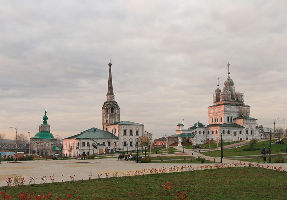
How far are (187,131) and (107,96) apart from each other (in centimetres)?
3231

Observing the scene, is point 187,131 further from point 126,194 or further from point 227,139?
point 126,194

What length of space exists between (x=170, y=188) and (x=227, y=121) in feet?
318

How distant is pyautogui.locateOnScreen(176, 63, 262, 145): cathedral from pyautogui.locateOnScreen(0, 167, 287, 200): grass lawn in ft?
272

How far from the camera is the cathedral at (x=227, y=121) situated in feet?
343

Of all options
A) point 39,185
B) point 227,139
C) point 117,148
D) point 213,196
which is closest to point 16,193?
point 39,185

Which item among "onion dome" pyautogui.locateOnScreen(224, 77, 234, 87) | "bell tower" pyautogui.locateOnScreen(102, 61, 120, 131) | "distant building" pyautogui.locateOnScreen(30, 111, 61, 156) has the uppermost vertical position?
"onion dome" pyautogui.locateOnScreen(224, 77, 234, 87)

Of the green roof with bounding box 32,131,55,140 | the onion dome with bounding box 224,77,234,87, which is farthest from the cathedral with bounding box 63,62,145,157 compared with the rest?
the onion dome with bounding box 224,77,234,87

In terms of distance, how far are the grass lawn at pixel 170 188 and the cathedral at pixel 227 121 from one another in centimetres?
8287

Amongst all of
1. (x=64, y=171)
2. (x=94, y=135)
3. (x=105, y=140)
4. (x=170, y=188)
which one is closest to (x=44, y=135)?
(x=94, y=135)

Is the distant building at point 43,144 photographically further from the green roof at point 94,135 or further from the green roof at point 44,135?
the green roof at point 94,135

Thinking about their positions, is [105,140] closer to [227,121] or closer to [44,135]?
[44,135]

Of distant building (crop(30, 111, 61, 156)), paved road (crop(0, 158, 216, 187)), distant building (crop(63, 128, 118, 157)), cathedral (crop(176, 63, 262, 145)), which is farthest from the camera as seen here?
distant building (crop(30, 111, 61, 156))

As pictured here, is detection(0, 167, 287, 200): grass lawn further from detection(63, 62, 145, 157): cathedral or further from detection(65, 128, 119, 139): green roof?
detection(65, 128, 119, 139): green roof

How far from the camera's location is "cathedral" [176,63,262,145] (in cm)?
10462
